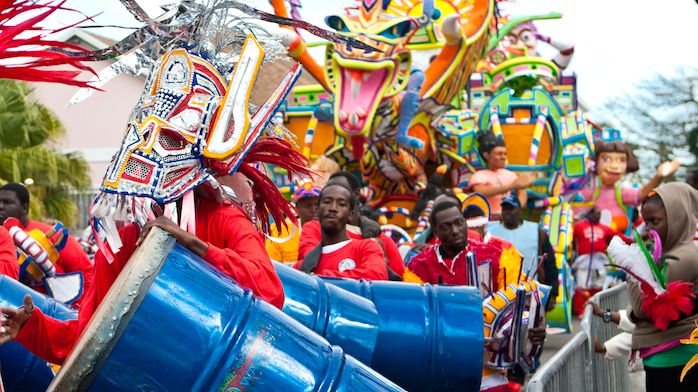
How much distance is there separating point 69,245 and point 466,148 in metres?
6.77

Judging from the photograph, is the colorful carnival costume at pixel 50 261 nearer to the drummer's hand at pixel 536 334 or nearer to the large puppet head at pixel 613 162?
the drummer's hand at pixel 536 334

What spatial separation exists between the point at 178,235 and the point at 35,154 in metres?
14.8

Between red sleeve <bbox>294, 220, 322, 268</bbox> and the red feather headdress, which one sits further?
→ red sleeve <bbox>294, 220, 322, 268</bbox>

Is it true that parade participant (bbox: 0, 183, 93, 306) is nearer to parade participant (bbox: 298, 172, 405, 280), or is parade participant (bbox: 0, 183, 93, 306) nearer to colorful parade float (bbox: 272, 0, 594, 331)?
parade participant (bbox: 298, 172, 405, 280)

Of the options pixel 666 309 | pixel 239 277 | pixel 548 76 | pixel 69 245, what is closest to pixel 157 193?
pixel 239 277

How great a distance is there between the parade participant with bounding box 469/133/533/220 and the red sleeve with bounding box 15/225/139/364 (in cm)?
791

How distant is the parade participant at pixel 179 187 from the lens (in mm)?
2951

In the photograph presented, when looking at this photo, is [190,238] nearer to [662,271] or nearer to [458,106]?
[662,271]

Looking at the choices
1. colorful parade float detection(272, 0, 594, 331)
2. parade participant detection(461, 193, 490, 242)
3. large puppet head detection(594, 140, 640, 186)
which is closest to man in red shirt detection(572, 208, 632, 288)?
colorful parade float detection(272, 0, 594, 331)

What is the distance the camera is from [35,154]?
667 inches

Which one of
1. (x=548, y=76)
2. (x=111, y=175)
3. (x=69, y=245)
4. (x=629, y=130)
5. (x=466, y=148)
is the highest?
(x=629, y=130)

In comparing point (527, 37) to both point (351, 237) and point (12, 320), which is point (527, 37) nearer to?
point (351, 237)

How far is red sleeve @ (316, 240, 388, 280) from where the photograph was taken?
5023 millimetres

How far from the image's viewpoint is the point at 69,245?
255 inches
